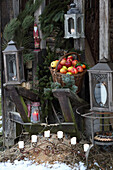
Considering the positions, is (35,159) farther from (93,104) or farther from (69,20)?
(69,20)

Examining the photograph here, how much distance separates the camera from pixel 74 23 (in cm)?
562

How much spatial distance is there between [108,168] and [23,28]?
266 centimetres

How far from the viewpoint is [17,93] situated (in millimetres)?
5527

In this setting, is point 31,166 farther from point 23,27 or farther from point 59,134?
point 23,27

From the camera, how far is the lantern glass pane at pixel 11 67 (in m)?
5.38

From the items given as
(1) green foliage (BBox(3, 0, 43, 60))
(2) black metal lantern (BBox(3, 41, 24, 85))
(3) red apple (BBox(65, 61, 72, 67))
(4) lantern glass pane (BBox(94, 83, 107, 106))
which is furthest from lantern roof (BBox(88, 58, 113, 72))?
(1) green foliage (BBox(3, 0, 43, 60))

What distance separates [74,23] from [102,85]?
120 centimetres

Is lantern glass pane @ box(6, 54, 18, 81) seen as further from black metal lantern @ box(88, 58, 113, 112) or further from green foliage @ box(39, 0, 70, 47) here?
black metal lantern @ box(88, 58, 113, 112)

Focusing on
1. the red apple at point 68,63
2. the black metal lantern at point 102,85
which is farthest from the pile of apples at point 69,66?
the black metal lantern at point 102,85

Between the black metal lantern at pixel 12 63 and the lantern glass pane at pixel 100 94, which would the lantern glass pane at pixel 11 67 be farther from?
the lantern glass pane at pixel 100 94

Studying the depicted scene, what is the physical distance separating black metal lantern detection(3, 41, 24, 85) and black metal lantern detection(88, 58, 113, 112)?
111 cm

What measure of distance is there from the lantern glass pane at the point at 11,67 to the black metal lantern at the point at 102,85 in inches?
45.5

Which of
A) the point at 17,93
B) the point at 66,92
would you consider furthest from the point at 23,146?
the point at 66,92

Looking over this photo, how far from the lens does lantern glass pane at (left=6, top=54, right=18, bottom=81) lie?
5381mm
